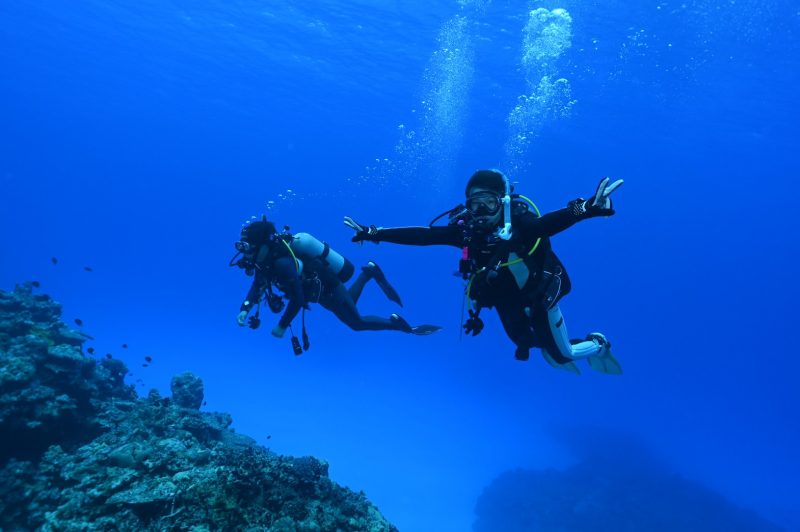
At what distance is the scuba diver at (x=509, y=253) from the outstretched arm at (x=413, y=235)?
1 centimetres

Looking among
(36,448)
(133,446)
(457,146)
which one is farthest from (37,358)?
(457,146)

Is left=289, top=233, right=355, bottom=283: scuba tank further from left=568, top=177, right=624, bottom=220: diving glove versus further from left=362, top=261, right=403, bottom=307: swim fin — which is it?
left=568, top=177, right=624, bottom=220: diving glove

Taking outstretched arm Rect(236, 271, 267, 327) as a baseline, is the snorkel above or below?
below

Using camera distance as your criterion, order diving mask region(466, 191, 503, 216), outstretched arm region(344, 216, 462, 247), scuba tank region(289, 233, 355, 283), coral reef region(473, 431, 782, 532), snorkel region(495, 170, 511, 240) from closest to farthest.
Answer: snorkel region(495, 170, 511, 240) < diving mask region(466, 191, 503, 216) < outstretched arm region(344, 216, 462, 247) < scuba tank region(289, 233, 355, 283) < coral reef region(473, 431, 782, 532)

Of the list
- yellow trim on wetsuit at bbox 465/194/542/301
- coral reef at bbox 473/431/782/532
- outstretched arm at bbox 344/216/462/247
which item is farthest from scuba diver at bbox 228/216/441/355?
coral reef at bbox 473/431/782/532

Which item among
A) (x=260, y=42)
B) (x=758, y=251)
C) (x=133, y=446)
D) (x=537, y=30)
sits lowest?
(x=133, y=446)

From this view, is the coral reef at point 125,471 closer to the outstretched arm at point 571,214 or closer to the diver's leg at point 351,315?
the diver's leg at point 351,315

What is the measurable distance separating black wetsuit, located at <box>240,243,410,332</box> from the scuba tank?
0.14 meters

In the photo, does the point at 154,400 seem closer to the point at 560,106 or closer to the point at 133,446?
the point at 133,446

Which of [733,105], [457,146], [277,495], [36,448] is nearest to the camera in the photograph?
[277,495]

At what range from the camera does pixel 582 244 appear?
113750 millimetres

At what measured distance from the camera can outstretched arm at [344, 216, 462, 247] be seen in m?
5.76

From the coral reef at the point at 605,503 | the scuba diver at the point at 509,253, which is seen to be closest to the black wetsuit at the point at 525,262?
the scuba diver at the point at 509,253

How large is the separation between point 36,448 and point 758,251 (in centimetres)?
12904
